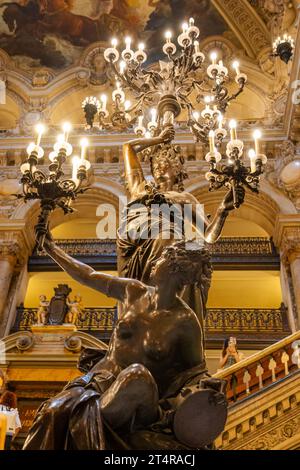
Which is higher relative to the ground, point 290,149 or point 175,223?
point 290,149

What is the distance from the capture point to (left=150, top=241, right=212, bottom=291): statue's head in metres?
2.15

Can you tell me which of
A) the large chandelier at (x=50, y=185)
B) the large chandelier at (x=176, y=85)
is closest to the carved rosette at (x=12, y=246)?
the large chandelier at (x=176, y=85)

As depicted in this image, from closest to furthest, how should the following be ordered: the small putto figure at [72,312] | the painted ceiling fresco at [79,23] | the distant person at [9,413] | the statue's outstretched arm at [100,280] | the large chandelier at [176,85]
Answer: the statue's outstretched arm at [100,280]
the distant person at [9,413]
the large chandelier at [176,85]
the small putto figure at [72,312]
the painted ceiling fresco at [79,23]

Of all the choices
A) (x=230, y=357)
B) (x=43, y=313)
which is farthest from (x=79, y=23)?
(x=230, y=357)

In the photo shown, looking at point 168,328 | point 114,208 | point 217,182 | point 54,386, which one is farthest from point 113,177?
point 168,328

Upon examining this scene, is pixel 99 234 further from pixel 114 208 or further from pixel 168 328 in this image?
pixel 168 328

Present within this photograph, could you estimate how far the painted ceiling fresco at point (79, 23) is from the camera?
15.8 metres

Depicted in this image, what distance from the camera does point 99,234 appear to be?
1433 cm

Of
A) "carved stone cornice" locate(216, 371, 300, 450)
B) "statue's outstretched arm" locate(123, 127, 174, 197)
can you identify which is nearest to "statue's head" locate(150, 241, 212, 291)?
"statue's outstretched arm" locate(123, 127, 174, 197)

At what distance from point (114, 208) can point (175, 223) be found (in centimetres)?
1013

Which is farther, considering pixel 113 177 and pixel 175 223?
pixel 113 177

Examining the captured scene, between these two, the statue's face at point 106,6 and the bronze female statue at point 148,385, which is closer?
the bronze female statue at point 148,385

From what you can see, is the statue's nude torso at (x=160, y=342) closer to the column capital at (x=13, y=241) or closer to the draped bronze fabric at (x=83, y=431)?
the draped bronze fabric at (x=83, y=431)

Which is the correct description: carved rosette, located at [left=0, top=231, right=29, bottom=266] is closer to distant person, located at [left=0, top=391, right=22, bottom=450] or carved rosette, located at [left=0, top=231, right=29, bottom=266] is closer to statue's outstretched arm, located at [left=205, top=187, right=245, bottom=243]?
distant person, located at [left=0, top=391, right=22, bottom=450]
